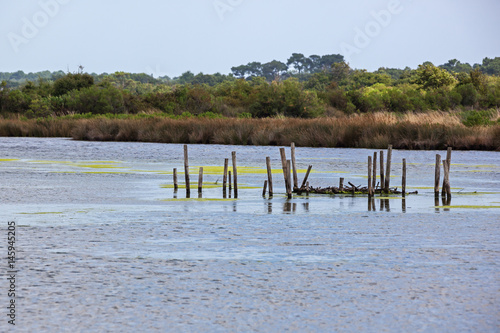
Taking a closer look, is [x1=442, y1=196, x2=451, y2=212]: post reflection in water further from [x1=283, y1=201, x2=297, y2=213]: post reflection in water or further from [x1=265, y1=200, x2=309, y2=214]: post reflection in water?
[x1=283, y1=201, x2=297, y2=213]: post reflection in water

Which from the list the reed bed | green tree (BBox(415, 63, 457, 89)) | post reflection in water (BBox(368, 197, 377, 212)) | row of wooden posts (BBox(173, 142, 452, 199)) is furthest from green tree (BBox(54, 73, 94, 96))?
post reflection in water (BBox(368, 197, 377, 212))

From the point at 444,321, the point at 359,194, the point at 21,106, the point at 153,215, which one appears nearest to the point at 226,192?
the point at 359,194

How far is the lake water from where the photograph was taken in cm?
1067

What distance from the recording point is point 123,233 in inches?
681

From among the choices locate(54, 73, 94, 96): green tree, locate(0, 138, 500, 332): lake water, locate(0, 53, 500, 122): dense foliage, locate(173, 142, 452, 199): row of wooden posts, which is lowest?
locate(0, 138, 500, 332): lake water

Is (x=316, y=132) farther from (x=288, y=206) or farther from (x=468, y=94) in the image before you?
(x=288, y=206)

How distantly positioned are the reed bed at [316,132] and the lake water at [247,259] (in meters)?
21.5

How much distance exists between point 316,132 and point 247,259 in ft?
129

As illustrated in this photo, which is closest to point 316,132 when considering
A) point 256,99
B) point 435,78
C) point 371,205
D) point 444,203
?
point 256,99

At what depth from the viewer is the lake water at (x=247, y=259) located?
10.7m

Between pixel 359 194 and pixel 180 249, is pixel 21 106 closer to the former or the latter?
pixel 359 194

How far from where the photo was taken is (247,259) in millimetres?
14492

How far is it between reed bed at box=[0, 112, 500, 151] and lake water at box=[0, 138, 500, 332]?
21536 mm

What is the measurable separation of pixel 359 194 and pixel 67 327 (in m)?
16.6
